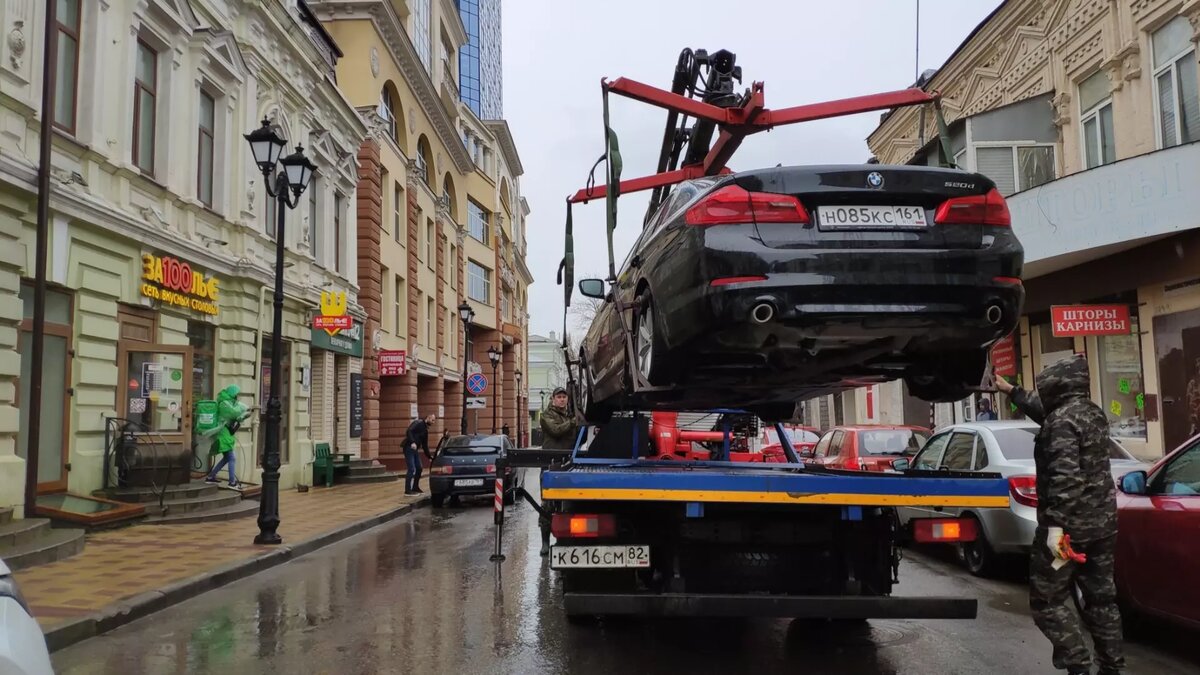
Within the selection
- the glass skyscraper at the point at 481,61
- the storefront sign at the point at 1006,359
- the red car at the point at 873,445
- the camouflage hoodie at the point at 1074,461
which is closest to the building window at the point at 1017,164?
the storefront sign at the point at 1006,359

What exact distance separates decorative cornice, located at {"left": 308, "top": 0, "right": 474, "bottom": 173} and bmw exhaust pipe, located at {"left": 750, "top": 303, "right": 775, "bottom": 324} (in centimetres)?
2552

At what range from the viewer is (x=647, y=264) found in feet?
18.9

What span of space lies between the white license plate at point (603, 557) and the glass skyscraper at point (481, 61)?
63.6 metres

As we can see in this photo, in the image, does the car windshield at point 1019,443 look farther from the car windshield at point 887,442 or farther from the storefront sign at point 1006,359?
the storefront sign at point 1006,359

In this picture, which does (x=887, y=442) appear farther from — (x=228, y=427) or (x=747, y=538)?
A: (x=228, y=427)

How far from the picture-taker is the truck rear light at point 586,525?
4.98m

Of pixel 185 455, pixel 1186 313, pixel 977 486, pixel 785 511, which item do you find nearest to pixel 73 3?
pixel 185 455

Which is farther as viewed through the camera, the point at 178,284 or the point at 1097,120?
the point at 1097,120

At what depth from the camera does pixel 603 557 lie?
4.93 meters

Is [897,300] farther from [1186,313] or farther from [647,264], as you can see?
[1186,313]

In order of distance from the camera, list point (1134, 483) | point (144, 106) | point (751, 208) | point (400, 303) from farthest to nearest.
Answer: point (400, 303) → point (144, 106) → point (1134, 483) → point (751, 208)

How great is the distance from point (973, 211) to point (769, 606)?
7.95 ft

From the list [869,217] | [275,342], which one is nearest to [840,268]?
[869,217]

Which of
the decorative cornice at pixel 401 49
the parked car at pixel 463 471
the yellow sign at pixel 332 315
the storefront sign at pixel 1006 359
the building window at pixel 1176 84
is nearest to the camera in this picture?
the building window at pixel 1176 84
